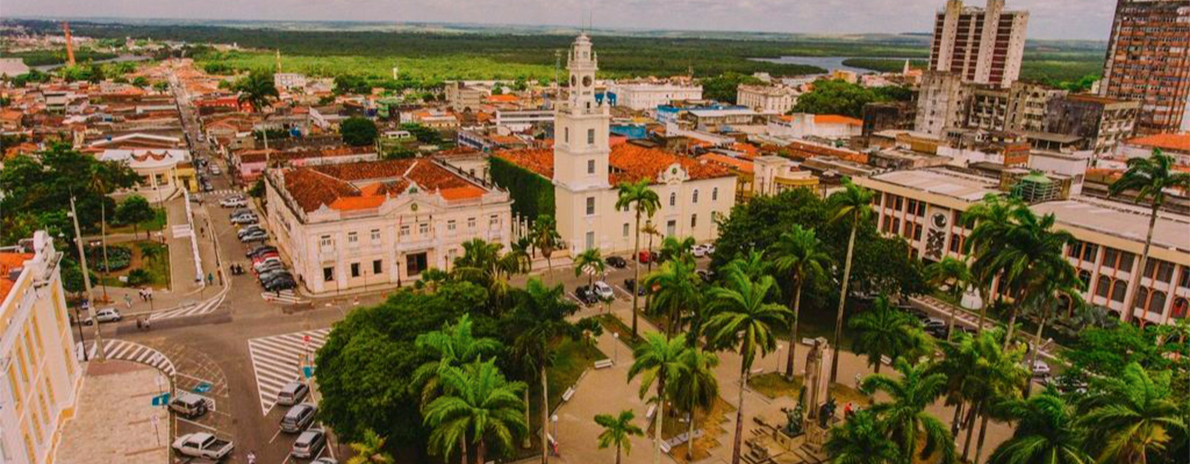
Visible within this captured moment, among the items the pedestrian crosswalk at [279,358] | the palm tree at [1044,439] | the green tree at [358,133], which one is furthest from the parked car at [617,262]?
the green tree at [358,133]

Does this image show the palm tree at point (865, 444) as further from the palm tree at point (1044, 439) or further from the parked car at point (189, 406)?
the parked car at point (189, 406)

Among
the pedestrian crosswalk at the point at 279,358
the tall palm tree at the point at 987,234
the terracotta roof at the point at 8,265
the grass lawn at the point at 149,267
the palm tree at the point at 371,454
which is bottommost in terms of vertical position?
the grass lawn at the point at 149,267

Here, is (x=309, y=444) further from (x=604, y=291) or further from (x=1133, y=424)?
(x=1133, y=424)

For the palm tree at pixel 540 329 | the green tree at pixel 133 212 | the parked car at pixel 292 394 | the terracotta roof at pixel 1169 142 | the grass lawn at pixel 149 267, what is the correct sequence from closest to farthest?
the palm tree at pixel 540 329 < the parked car at pixel 292 394 < the grass lawn at pixel 149 267 < the green tree at pixel 133 212 < the terracotta roof at pixel 1169 142

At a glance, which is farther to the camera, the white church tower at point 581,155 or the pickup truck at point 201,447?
the white church tower at point 581,155

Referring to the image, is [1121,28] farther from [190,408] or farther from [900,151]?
[190,408]

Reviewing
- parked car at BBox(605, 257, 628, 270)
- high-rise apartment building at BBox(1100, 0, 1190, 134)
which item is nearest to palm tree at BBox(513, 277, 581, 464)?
parked car at BBox(605, 257, 628, 270)

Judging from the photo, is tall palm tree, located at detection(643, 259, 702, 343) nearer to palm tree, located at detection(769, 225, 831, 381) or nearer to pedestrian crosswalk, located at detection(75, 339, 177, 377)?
palm tree, located at detection(769, 225, 831, 381)
